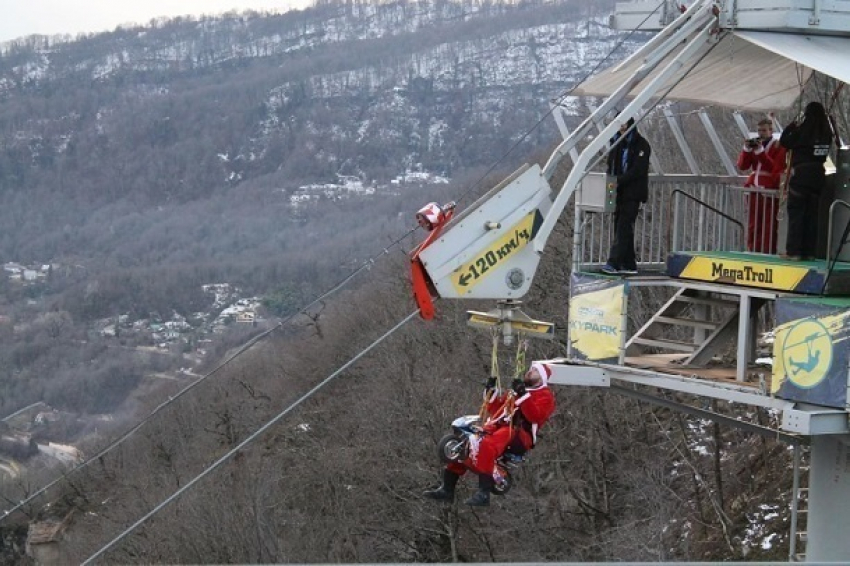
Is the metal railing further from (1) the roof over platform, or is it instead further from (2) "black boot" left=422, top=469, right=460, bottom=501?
(2) "black boot" left=422, top=469, right=460, bottom=501

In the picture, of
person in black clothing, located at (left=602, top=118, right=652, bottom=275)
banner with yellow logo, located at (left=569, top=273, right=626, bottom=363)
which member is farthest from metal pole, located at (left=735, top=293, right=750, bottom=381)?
person in black clothing, located at (left=602, top=118, right=652, bottom=275)

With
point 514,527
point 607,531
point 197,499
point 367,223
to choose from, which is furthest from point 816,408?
point 367,223

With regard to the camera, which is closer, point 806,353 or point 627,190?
point 806,353

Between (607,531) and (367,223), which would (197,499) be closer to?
(607,531)

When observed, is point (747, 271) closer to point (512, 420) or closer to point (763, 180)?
point (763, 180)

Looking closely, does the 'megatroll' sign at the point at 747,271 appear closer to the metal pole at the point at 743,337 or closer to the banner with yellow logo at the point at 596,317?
the metal pole at the point at 743,337

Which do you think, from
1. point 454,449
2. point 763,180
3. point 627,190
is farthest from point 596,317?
point 763,180
